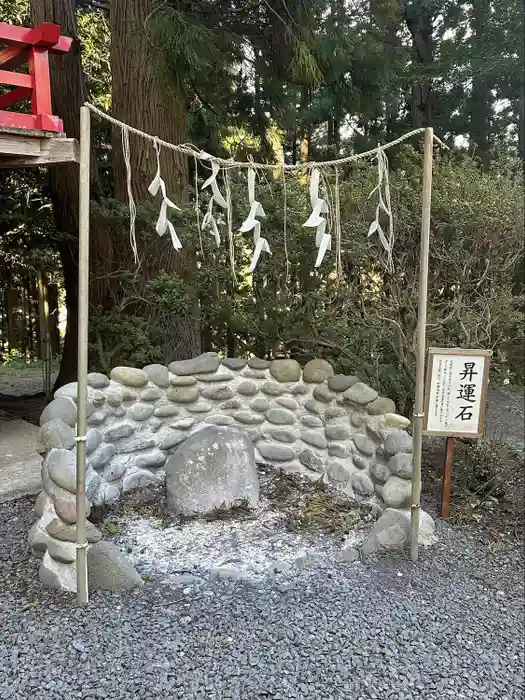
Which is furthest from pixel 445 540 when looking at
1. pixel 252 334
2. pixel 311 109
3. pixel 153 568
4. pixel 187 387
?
pixel 311 109

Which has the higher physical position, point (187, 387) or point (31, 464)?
point (187, 387)

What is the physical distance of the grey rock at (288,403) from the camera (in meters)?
4.18

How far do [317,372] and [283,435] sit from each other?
0.54 meters

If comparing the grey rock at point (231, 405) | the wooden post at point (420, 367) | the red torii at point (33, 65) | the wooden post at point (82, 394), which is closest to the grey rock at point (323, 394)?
the grey rock at point (231, 405)

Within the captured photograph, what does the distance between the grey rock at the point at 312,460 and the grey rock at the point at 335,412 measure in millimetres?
303

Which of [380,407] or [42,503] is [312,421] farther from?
[42,503]

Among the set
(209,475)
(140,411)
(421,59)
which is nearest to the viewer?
(209,475)

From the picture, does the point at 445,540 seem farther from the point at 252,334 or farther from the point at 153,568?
the point at 252,334

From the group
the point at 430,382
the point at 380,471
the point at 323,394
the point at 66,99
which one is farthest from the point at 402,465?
the point at 66,99

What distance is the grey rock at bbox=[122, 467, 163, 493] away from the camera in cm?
389

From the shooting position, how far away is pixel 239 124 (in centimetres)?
626

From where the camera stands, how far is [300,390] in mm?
4152

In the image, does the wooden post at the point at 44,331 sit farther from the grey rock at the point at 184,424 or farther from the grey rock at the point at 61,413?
the grey rock at the point at 61,413

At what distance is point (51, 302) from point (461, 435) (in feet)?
18.8
